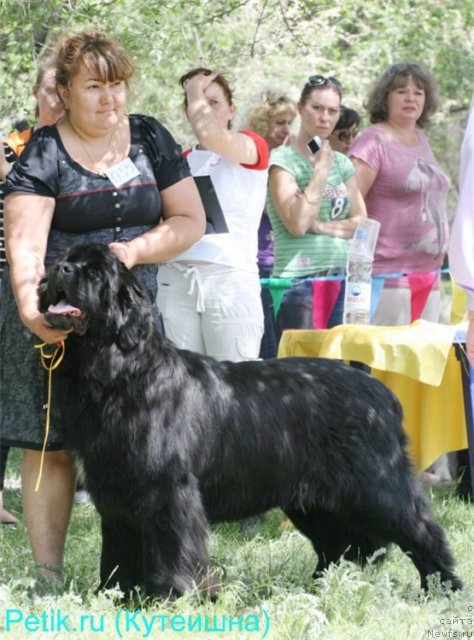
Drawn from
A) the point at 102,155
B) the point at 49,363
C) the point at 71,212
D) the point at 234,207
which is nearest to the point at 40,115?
the point at 234,207

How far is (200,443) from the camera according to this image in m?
4.22

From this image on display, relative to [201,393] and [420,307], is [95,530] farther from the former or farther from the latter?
[420,307]

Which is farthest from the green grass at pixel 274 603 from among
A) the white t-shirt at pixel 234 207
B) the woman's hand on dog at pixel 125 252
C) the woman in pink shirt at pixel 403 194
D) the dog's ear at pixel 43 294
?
the woman in pink shirt at pixel 403 194

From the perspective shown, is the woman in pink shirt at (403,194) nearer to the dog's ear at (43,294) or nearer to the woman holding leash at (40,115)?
the woman holding leash at (40,115)

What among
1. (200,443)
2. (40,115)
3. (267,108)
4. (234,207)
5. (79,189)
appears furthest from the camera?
(267,108)

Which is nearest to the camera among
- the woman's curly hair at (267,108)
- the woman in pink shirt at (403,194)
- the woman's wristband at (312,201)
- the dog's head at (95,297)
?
the dog's head at (95,297)

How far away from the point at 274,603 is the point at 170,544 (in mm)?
470

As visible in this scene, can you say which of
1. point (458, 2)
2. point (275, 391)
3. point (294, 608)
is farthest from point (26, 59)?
point (458, 2)

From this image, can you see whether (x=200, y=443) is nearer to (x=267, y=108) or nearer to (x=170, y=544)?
(x=170, y=544)

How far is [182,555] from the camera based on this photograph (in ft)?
13.4

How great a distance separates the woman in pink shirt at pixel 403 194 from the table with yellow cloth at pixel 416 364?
0.77 m

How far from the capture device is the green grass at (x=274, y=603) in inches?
151

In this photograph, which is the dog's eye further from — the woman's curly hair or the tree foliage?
the woman's curly hair

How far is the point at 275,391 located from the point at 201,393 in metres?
0.32
